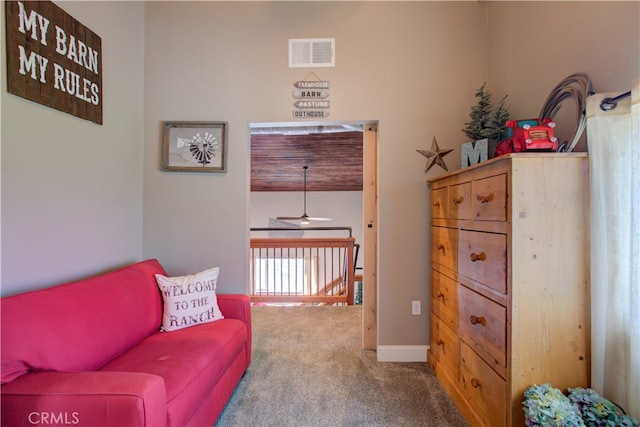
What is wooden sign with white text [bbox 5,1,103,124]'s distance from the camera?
54.8 inches

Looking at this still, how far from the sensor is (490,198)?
1379 millimetres

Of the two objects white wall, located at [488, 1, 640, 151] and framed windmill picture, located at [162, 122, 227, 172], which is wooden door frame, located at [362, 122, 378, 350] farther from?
framed windmill picture, located at [162, 122, 227, 172]

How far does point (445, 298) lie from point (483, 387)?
1.93 ft

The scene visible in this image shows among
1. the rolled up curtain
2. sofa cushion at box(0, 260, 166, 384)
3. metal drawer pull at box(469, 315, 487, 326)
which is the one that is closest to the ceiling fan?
sofa cushion at box(0, 260, 166, 384)

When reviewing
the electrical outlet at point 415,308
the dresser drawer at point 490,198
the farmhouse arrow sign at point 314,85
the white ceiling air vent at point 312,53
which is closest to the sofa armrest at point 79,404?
the dresser drawer at point 490,198

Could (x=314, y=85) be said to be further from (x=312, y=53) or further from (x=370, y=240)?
(x=370, y=240)

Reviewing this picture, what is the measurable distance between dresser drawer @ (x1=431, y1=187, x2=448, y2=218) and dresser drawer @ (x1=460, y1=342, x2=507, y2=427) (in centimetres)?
89

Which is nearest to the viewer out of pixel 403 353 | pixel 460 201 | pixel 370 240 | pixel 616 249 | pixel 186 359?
pixel 616 249

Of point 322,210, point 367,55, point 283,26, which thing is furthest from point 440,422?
point 322,210

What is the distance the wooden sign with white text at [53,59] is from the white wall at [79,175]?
5 cm

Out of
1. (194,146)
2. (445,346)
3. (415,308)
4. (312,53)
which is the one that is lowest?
(445,346)

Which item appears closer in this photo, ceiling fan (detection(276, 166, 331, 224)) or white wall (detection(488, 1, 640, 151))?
white wall (detection(488, 1, 640, 151))

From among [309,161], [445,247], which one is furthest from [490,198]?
[309,161]

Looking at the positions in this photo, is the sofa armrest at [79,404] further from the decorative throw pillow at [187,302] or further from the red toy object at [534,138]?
the red toy object at [534,138]
